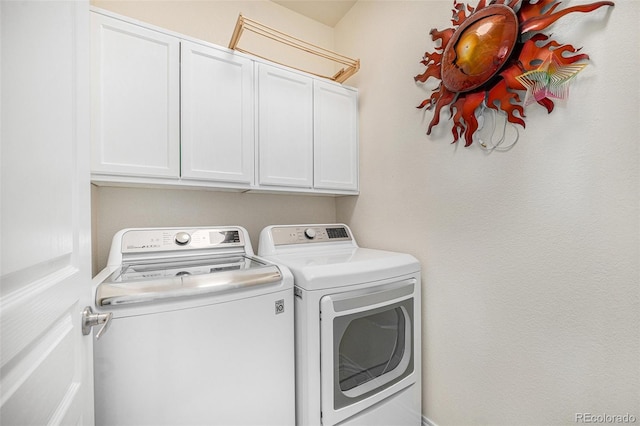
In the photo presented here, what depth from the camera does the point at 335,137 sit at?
200 centimetres

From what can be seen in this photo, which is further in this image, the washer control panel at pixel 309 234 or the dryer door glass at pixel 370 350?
the washer control panel at pixel 309 234

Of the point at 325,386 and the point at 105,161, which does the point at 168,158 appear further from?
the point at 325,386

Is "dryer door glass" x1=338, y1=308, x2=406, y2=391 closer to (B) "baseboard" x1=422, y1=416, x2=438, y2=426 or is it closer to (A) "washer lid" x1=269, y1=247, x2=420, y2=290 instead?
(A) "washer lid" x1=269, y1=247, x2=420, y2=290

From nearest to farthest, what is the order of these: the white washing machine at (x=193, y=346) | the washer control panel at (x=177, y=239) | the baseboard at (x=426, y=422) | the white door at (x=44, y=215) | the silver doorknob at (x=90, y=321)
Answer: the white door at (x=44, y=215)
the silver doorknob at (x=90, y=321)
the white washing machine at (x=193, y=346)
the washer control panel at (x=177, y=239)
the baseboard at (x=426, y=422)

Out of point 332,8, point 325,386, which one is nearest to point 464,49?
point 332,8

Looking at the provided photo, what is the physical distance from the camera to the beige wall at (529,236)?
36.2 inches

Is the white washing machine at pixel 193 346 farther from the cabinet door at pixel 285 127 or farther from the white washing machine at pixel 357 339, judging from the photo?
the cabinet door at pixel 285 127

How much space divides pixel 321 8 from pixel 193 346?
2474 mm

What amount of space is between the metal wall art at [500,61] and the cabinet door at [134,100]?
4.72ft

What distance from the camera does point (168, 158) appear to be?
1449mm

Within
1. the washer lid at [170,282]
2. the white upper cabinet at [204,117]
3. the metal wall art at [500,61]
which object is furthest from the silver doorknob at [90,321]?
the metal wall art at [500,61]

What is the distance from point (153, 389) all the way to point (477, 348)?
141 cm

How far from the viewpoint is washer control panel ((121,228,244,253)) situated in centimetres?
142

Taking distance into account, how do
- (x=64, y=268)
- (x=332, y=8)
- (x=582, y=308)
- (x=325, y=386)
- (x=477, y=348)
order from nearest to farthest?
(x=64, y=268), (x=582, y=308), (x=325, y=386), (x=477, y=348), (x=332, y=8)
